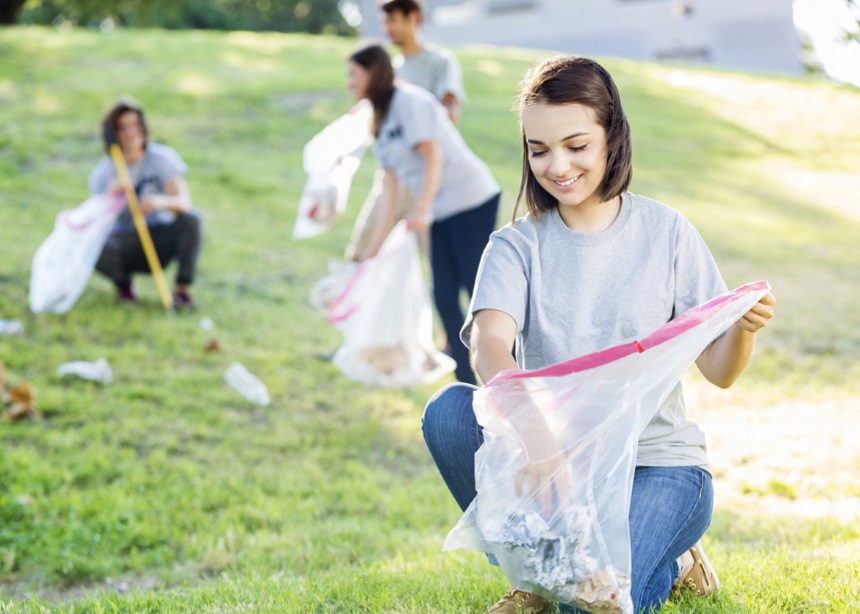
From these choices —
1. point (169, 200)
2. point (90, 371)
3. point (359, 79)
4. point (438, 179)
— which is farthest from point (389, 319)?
point (169, 200)

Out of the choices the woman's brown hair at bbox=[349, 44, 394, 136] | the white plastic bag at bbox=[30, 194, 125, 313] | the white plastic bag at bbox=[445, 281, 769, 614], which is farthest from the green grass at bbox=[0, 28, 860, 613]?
the woman's brown hair at bbox=[349, 44, 394, 136]

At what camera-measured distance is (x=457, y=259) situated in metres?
4.26

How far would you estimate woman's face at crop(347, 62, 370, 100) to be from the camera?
4215 millimetres

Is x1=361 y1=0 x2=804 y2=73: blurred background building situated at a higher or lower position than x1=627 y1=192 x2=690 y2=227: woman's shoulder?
lower

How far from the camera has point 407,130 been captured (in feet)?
13.8

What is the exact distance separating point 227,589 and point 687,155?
39.8 ft

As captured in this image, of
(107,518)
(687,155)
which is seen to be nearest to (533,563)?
(107,518)

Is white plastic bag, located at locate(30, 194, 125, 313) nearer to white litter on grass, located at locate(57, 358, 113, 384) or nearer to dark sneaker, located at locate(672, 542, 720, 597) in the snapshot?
white litter on grass, located at locate(57, 358, 113, 384)

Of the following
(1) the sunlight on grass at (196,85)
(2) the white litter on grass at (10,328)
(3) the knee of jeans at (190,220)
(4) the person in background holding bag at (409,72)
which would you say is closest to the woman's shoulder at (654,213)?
(4) the person in background holding bag at (409,72)

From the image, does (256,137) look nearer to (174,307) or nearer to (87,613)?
(174,307)

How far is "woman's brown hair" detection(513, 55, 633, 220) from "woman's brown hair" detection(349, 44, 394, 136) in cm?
213

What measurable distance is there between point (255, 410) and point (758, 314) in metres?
3.29

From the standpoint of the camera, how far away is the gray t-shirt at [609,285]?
83.0 inches

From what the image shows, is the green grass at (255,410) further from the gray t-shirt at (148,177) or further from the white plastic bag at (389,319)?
the gray t-shirt at (148,177)
